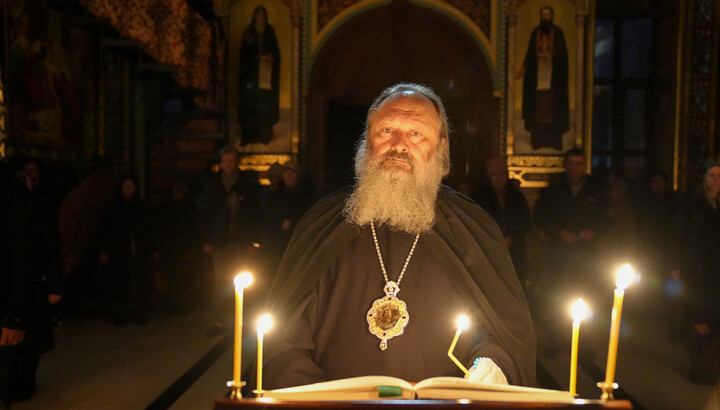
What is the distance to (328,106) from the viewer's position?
10281 millimetres

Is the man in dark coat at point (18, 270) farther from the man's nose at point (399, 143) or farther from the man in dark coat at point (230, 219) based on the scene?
the man in dark coat at point (230, 219)

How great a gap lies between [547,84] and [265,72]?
13.5 feet

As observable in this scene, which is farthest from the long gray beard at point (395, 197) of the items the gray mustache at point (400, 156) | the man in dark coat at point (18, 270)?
the man in dark coat at point (18, 270)

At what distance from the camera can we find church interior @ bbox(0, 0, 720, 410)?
272 inches

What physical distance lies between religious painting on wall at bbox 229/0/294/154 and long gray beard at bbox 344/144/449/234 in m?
7.44

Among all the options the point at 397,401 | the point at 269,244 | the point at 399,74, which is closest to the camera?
the point at 397,401

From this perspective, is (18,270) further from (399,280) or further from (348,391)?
(348,391)

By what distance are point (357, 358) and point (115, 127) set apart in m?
7.60

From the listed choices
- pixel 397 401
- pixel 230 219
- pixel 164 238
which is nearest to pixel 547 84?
pixel 230 219

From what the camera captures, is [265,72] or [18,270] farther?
[265,72]

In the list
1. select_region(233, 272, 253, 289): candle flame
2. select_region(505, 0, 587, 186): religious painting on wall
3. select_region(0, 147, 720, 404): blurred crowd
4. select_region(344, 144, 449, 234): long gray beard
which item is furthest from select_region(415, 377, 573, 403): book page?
select_region(505, 0, 587, 186): religious painting on wall

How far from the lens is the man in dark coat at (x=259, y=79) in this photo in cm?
999

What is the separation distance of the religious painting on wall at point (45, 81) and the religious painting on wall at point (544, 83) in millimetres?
5790

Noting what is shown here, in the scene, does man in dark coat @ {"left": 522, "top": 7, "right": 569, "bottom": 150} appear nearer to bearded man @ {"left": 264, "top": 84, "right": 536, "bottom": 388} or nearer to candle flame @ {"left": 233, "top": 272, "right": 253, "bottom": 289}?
bearded man @ {"left": 264, "top": 84, "right": 536, "bottom": 388}
